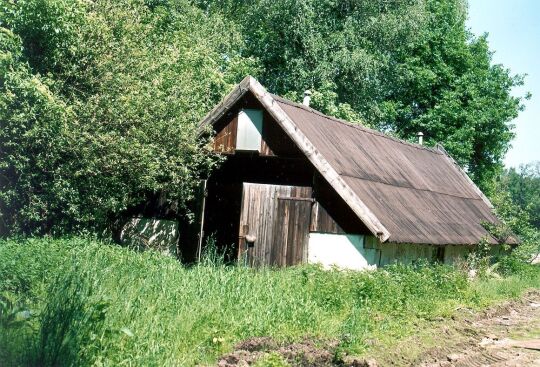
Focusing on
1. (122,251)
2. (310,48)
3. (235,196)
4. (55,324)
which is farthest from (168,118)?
(310,48)

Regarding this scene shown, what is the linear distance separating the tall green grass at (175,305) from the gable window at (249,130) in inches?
166

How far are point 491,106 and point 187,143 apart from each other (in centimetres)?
2229

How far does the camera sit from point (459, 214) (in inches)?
842

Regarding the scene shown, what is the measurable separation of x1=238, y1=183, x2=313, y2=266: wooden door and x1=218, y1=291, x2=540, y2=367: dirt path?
13.0 ft

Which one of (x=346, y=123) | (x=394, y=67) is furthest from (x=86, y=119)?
(x=394, y=67)

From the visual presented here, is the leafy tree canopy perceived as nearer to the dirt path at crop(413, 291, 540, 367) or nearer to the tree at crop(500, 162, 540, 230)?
the dirt path at crop(413, 291, 540, 367)

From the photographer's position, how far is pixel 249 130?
1667 cm

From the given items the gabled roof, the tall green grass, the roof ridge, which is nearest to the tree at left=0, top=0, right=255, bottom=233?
the gabled roof

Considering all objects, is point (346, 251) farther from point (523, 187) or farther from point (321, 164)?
point (523, 187)

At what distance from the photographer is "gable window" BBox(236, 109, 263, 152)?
16578mm

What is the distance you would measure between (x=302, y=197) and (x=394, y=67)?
63.0 feet

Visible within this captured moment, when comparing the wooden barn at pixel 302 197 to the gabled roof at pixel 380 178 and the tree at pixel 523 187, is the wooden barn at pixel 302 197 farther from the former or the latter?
the tree at pixel 523 187

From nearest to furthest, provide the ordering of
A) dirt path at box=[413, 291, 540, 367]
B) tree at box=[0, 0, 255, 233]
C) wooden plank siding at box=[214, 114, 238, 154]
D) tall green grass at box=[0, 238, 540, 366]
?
tall green grass at box=[0, 238, 540, 366] < dirt path at box=[413, 291, 540, 367] < tree at box=[0, 0, 255, 233] < wooden plank siding at box=[214, 114, 238, 154]

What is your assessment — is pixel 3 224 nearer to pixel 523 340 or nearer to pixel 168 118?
pixel 168 118
